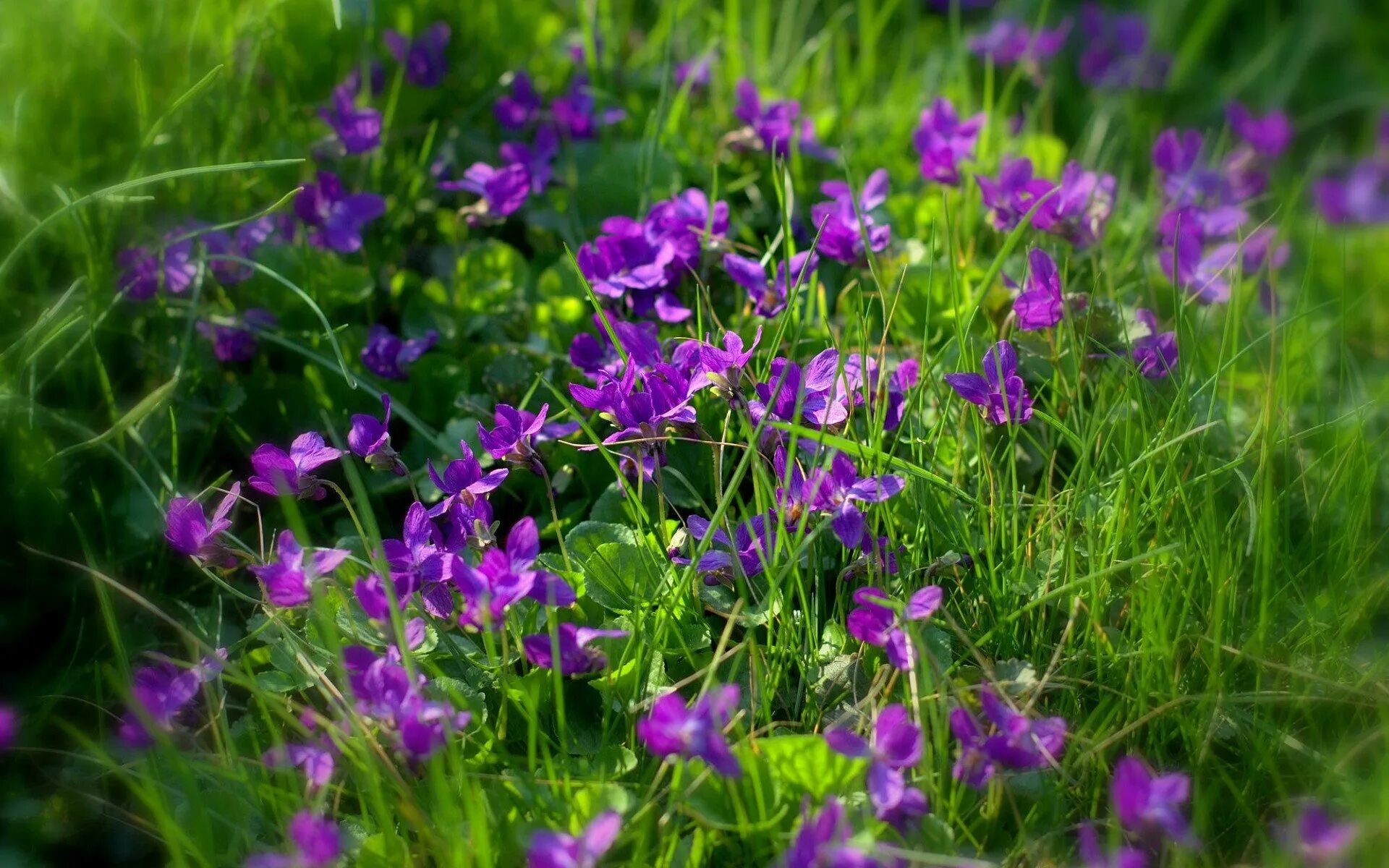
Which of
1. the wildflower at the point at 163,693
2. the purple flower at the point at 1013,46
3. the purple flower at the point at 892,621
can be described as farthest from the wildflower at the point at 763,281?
the purple flower at the point at 1013,46

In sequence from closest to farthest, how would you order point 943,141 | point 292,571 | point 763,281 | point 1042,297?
point 292,571, point 1042,297, point 763,281, point 943,141

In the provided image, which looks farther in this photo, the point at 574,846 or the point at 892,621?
the point at 892,621

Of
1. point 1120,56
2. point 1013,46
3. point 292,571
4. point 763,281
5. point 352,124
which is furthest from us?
point 1120,56

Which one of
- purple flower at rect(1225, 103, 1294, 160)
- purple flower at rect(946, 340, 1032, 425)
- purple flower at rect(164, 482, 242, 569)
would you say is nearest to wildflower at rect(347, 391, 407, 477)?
purple flower at rect(164, 482, 242, 569)

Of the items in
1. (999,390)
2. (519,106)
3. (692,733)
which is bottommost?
(692,733)

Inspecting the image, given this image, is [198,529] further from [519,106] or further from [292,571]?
[519,106]

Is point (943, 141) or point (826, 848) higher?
point (943, 141)

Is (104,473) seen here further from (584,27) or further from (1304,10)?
(1304,10)

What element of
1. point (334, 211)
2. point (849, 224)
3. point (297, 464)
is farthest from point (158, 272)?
point (849, 224)
